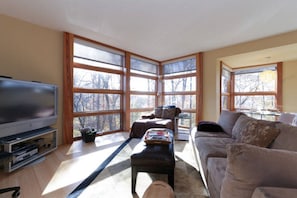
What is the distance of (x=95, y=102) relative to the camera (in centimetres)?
414

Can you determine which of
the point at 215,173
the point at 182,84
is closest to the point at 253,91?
the point at 182,84

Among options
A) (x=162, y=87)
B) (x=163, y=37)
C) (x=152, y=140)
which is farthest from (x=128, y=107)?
(x=152, y=140)

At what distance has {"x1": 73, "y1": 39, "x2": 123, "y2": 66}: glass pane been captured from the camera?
373 centimetres

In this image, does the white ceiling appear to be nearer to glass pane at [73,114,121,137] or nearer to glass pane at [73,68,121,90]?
glass pane at [73,68,121,90]

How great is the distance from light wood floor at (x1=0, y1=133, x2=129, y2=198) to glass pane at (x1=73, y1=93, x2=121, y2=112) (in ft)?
3.54

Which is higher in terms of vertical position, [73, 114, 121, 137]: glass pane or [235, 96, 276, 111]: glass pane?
[235, 96, 276, 111]: glass pane

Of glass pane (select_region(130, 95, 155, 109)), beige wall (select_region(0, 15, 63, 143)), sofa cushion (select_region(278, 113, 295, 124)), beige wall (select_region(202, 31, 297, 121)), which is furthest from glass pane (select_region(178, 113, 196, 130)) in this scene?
beige wall (select_region(0, 15, 63, 143))

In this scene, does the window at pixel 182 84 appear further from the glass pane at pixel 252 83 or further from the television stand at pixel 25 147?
the television stand at pixel 25 147

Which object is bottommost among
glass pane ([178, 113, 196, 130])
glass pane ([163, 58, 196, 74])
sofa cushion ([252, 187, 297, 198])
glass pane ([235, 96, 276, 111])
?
glass pane ([178, 113, 196, 130])

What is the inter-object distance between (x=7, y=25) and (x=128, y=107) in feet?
10.7

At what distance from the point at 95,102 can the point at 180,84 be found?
305 cm

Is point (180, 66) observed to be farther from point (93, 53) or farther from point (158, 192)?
point (158, 192)

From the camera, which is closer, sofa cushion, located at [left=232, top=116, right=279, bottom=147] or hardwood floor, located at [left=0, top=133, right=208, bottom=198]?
sofa cushion, located at [left=232, top=116, right=279, bottom=147]

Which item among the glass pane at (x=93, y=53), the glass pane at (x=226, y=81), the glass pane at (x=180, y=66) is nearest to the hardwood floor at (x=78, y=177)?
the glass pane at (x=93, y=53)
